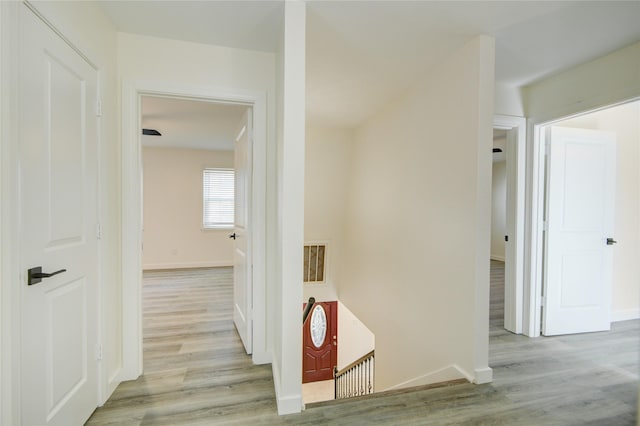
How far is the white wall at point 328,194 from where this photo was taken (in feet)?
14.7

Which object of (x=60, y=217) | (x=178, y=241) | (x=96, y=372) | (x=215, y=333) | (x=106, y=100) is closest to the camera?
(x=60, y=217)

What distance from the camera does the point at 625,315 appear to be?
10.6ft

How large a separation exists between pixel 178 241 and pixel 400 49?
549cm

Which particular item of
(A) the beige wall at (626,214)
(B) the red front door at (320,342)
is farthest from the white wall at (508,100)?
(B) the red front door at (320,342)

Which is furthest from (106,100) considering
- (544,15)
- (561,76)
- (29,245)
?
(561,76)

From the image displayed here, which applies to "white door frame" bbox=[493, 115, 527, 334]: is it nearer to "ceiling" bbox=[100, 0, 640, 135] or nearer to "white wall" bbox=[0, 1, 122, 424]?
"ceiling" bbox=[100, 0, 640, 135]

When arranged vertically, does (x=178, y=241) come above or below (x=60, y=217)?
below

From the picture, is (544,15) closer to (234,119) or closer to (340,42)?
(340,42)

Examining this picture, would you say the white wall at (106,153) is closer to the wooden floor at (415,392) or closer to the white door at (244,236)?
the wooden floor at (415,392)

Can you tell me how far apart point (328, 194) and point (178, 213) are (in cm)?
→ 333

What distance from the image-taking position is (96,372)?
5.64 ft

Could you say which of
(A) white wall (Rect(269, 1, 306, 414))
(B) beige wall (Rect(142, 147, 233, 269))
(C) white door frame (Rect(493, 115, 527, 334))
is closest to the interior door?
(C) white door frame (Rect(493, 115, 527, 334))

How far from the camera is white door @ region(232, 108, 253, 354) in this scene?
2.39 meters

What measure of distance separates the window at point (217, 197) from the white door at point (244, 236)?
3.44 m
